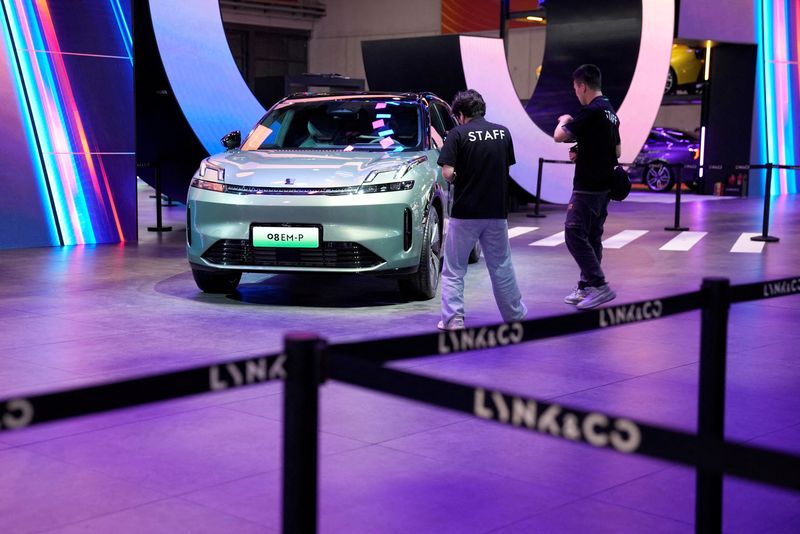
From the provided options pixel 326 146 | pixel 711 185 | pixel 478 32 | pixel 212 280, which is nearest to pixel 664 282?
pixel 326 146

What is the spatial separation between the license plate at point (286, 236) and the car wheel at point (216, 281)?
2.20 feet

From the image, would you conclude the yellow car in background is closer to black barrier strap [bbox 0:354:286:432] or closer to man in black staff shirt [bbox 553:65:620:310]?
man in black staff shirt [bbox 553:65:620:310]

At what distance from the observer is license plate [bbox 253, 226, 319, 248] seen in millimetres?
7797

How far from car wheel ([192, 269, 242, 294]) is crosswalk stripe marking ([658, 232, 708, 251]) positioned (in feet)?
19.3

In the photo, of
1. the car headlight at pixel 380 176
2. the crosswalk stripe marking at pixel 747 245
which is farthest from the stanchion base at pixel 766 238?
the car headlight at pixel 380 176

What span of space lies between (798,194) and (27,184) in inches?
685

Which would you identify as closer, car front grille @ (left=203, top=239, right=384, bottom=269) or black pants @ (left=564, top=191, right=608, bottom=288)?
car front grille @ (left=203, top=239, right=384, bottom=269)

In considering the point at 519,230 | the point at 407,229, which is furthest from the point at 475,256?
the point at 519,230

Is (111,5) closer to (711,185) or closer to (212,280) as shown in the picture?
(212,280)

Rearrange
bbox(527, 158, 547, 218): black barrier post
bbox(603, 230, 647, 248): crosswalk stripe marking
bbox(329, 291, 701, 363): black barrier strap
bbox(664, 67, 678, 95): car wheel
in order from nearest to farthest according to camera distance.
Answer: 1. bbox(329, 291, 701, 363): black barrier strap
2. bbox(603, 230, 647, 248): crosswalk stripe marking
3. bbox(527, 158, 547, 218): black barrier post
4. bbox(664, 67, 678, 95): car wheel

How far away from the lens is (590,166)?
8.12 m

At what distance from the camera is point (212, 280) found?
8.62m

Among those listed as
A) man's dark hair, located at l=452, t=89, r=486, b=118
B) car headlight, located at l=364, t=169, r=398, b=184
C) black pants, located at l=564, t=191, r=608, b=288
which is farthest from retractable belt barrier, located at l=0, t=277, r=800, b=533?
black pants, located at l=564, t=191, r=608, b=288

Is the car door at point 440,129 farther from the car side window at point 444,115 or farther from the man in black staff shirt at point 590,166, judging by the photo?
the man in black staff shirt at point 590,166
